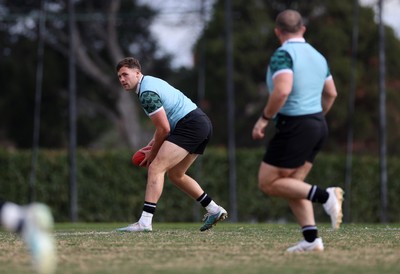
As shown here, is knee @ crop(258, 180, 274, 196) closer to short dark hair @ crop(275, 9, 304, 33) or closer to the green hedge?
short dark hair @ crop(275, 9, 304, 33)

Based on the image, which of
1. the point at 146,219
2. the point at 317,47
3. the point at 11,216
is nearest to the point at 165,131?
the point at 146,219

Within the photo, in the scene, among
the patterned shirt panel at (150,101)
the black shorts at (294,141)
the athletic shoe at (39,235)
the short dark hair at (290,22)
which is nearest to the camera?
the athletic shoe at (39,235)

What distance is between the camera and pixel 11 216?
696 centimetres

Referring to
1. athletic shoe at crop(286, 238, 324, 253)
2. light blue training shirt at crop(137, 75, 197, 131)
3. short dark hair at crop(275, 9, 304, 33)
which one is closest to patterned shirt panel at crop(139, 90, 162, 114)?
light blue training shirt at crop(137, 75, 197, 131)

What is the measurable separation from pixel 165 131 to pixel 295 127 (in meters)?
2.82

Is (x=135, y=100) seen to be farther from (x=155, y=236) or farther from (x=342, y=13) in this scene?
(x=155, y=236)

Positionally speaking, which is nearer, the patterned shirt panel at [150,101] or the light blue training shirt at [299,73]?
the light blue training shirt at [299,73]

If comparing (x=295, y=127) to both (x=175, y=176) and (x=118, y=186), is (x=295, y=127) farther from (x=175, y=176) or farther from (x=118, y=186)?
(x=118, y=186)

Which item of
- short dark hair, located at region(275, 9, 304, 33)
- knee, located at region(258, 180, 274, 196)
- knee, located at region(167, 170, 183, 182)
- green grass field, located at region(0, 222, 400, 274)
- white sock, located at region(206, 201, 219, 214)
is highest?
short dark hair, located at region(275, 9, 304, 33)

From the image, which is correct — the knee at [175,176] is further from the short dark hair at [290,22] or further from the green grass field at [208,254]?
the short dark hair at [290,22]

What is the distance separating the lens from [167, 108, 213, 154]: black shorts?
11523 mm

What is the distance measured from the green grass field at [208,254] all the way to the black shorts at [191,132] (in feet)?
3.51

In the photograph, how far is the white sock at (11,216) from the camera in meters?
6.90

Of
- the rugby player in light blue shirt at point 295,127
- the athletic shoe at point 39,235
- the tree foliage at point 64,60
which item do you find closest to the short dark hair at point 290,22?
the rugby player in light blue shirt at point 295,127
